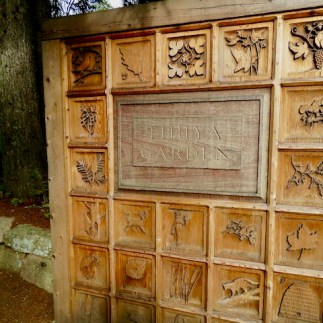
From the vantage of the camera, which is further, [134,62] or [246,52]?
[134,62]

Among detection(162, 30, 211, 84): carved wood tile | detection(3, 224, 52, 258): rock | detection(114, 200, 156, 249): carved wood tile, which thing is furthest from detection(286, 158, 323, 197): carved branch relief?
detection(3, 224, 52, 258): rock

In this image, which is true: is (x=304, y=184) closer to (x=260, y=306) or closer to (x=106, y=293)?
(x=260, y=306)

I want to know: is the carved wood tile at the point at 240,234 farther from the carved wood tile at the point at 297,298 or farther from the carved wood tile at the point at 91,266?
the carved wood tile at the point at 91,266

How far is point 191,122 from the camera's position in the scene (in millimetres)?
1326

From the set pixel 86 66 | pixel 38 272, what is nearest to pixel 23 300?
pixel 38 272

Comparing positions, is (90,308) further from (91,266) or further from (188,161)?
(188,161)

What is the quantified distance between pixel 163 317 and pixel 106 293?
1.12ft

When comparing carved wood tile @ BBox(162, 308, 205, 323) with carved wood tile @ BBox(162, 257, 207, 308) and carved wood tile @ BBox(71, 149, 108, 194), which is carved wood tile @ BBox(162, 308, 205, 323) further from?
carved wood tile @ BBox(71, 149, 108, 194)

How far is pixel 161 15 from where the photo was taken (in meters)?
1.30

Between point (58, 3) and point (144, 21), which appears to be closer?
point (144, 21)

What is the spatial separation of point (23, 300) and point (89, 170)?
1.10 meters

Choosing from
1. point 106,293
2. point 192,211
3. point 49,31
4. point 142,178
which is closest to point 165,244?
point 192,211

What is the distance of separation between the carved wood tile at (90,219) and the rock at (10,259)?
75 centimetres

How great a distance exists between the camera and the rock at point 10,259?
6.64 ft
